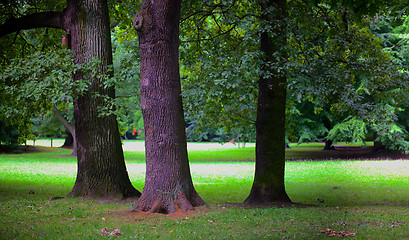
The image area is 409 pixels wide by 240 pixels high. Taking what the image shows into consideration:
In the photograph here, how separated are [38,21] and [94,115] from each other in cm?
315

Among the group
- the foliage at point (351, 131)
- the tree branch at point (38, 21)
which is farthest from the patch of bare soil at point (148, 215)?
the foliage at point (351, 131)

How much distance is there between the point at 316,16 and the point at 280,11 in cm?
95

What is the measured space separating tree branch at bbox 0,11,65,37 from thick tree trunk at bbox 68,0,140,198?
543 millimetres

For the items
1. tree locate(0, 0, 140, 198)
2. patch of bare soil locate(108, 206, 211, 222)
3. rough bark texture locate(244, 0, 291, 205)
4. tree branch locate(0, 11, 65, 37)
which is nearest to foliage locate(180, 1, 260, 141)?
rough bark texture locate(244, 0, 291, 205)

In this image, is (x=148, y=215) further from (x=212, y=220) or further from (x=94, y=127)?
(x=94, y=127)

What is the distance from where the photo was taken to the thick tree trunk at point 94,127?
10.5 m

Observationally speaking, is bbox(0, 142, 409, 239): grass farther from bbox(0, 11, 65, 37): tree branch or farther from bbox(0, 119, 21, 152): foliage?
bbox(0, 119, 21, 152): foliage

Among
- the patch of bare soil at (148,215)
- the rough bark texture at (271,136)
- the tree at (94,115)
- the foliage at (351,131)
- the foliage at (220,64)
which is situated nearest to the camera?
the patch of bare soil at (148,215)

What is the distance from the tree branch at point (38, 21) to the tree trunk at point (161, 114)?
407cm

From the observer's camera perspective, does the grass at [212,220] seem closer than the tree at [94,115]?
Yes

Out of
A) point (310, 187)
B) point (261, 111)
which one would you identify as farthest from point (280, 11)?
point (310, 187)

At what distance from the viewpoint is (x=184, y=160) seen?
823 cm

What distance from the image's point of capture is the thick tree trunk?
1052cm

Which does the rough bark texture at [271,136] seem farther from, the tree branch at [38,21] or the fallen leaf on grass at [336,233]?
the tree branch at [38,21]
